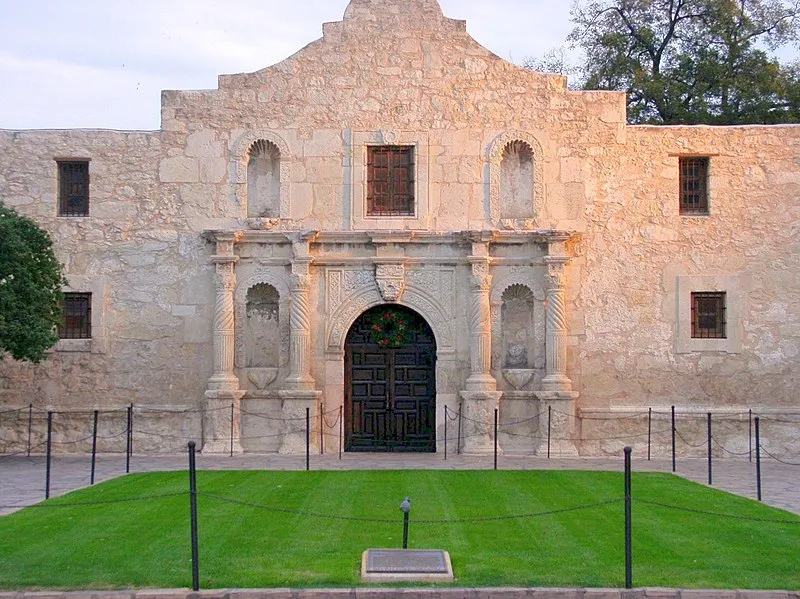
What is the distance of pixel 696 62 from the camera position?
31.5 metres

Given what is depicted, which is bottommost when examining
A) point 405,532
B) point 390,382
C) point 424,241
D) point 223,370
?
point 405,532

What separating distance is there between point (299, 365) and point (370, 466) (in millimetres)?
3154

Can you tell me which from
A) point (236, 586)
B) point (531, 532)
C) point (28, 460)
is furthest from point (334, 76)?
point (236, 586)

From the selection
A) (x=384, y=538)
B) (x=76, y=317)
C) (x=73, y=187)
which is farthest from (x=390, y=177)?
(x=384, y=538)

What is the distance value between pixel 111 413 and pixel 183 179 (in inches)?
187

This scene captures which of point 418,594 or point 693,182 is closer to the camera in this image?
point 418,594

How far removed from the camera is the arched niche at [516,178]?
2162cm

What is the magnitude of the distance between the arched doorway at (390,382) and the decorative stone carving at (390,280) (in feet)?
1.45

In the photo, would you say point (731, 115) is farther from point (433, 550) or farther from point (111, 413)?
point (433, 550)

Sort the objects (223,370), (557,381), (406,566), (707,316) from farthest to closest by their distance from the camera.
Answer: (707,316) < (223,370) < (557,381) < (406,566)

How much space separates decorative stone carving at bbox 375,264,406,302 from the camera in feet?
69.9

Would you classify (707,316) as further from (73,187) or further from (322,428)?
(73,187)

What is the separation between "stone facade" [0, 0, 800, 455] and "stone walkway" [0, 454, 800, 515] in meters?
1.04

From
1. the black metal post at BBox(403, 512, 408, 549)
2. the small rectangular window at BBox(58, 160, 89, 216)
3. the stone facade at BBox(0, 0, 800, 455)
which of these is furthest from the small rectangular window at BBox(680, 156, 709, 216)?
the black metal post at BBox(403, 512, 408, 549)
